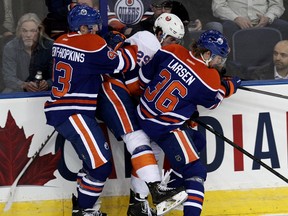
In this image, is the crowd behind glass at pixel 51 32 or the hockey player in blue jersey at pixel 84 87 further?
the crowd behind glass at pixel 51 32

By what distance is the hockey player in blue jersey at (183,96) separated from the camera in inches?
204

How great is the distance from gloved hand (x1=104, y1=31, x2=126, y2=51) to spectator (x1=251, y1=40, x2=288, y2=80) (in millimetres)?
813

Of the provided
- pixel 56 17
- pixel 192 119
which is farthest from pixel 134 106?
pixel 56 17

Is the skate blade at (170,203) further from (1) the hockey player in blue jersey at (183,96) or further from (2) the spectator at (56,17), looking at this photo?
(2) the spectator at (56,17)

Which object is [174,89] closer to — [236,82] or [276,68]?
[236,82]

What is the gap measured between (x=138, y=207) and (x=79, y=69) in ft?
2.84

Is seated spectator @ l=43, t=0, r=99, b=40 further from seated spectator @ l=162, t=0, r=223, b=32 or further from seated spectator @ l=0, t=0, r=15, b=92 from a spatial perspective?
seated spectator @ l=162, t=0, r=223, b=32

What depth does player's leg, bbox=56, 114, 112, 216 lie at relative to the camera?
17.2 feet

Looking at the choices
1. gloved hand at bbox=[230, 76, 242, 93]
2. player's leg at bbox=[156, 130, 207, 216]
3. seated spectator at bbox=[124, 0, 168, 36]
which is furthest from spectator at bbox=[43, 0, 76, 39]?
gloved hand at bbox=[230, 76, 242, 93]

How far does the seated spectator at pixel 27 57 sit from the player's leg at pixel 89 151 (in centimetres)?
35

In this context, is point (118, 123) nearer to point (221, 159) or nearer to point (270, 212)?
point (221, 159)

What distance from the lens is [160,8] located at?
18.1 feet

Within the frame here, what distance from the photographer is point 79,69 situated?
5.15 meters

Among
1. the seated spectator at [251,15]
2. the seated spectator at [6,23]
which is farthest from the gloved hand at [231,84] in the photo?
the seated spectator at [6,23]
